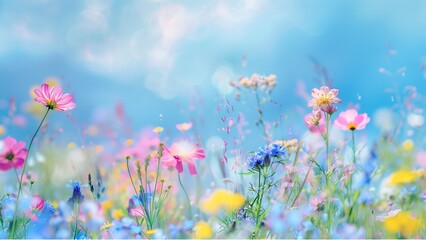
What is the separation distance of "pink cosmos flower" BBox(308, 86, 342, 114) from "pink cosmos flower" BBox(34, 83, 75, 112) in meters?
0.76

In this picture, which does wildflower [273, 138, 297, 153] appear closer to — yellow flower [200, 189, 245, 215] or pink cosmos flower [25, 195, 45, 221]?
yellow flower [200, 189, 245, 215]

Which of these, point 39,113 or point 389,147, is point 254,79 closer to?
point 389,147

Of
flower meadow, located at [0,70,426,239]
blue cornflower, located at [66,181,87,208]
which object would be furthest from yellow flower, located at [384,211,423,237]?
blue cornflower, located at [66,181,87,208]

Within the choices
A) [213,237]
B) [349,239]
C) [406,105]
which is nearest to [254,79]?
[406,105]

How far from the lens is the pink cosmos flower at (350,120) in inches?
72.1

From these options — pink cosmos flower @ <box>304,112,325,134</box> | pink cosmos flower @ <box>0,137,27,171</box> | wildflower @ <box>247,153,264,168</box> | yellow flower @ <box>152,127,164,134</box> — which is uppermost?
yellow flower @ <box>152,127,164,134</box>

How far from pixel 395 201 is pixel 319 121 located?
0.45 meters

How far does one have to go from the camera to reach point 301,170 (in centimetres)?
182

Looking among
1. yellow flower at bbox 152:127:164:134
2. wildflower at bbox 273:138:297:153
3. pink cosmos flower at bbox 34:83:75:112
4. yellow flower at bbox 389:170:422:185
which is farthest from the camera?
yellow flower at bbox 152:127:164:134

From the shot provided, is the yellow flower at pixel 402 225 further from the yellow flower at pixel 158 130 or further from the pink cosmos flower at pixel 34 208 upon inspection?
the pink cosmos flower at pixel 34 208

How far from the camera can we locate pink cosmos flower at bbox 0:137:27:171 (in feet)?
5.83

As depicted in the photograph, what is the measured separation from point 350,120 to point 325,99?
113mm

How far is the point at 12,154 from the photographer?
178cm

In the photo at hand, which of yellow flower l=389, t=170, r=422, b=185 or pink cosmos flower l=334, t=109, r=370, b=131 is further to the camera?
pink cosmos flower l=334, t=109, r=370, b=131
